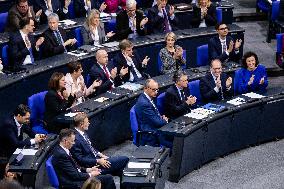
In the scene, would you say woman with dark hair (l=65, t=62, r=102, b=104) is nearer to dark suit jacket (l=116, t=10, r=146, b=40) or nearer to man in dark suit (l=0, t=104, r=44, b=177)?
man in dark suit (l=0, t=104, r=44, b=177)

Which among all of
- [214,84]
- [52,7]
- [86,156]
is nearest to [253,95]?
[214,84]

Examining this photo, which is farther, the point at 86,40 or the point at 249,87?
the point at 86,40

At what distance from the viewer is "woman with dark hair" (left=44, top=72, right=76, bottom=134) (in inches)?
313

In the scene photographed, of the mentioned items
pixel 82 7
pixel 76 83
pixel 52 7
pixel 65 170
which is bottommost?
pixel 65 170

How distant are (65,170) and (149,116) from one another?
163 centimetres

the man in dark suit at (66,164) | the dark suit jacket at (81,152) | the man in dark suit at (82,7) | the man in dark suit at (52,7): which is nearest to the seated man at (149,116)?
the dark suit jacket at (81,152)

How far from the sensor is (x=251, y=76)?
30.1 feet

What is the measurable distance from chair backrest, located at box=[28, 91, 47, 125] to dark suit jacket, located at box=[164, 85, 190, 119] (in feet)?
5.24

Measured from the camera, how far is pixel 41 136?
730cm

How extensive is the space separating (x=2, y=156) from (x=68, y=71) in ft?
7.78

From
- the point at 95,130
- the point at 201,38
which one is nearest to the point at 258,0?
the point at 201,38

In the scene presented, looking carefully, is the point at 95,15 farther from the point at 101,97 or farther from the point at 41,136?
the point at 41,136

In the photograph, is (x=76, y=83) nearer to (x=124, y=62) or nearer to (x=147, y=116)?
(x=124, y=62)

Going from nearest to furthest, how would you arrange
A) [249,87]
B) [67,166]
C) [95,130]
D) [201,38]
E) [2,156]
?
[67,166], [2,156], [95,130], [249,87], [201,38]
